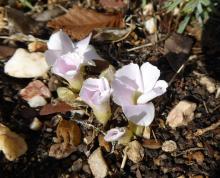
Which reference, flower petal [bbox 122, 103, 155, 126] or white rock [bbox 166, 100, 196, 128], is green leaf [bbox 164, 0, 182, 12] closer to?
white rock [bbox 166, 100, 196, 128]

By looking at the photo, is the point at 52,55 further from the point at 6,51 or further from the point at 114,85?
the point at 6,51

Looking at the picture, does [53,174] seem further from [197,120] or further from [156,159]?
[197,120]

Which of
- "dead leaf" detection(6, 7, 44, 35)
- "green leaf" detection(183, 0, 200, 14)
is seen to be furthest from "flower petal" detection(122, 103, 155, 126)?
"dead leaf" detection(6, 7, 44, 35)

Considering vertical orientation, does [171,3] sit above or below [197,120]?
above

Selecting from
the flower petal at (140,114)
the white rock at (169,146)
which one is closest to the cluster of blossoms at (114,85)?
the flower petal at (140,114)

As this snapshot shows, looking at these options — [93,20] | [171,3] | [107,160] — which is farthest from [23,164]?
[171,3]

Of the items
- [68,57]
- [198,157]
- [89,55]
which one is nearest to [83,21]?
[89,55]
